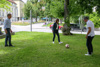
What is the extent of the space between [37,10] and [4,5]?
154 ft

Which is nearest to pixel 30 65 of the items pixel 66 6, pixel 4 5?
pixel 4 5

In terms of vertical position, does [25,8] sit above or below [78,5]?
above

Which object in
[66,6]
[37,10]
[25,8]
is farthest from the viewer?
[37,10]

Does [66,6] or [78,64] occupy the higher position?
[66,6]

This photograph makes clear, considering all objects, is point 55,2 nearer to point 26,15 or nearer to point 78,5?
point 78,5

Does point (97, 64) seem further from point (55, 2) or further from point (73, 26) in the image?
point (73, 26)

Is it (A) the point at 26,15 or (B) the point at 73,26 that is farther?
(A) the point at 26,15

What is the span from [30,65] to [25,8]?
5142 centimetres

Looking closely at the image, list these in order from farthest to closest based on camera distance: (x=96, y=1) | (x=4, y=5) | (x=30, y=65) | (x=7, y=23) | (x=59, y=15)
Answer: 1. (x=59, y=15)
2. (x=96, y=1)
3. (x=4, y=5)
4. (x=7, y=23)
5. (x=30, y=65)

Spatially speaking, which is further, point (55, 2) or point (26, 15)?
point (26, 15)

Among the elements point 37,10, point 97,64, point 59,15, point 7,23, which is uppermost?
point 37,10

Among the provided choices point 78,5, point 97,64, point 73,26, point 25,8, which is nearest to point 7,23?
point 97,64

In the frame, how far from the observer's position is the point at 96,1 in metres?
13.6

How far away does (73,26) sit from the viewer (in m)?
25.8
